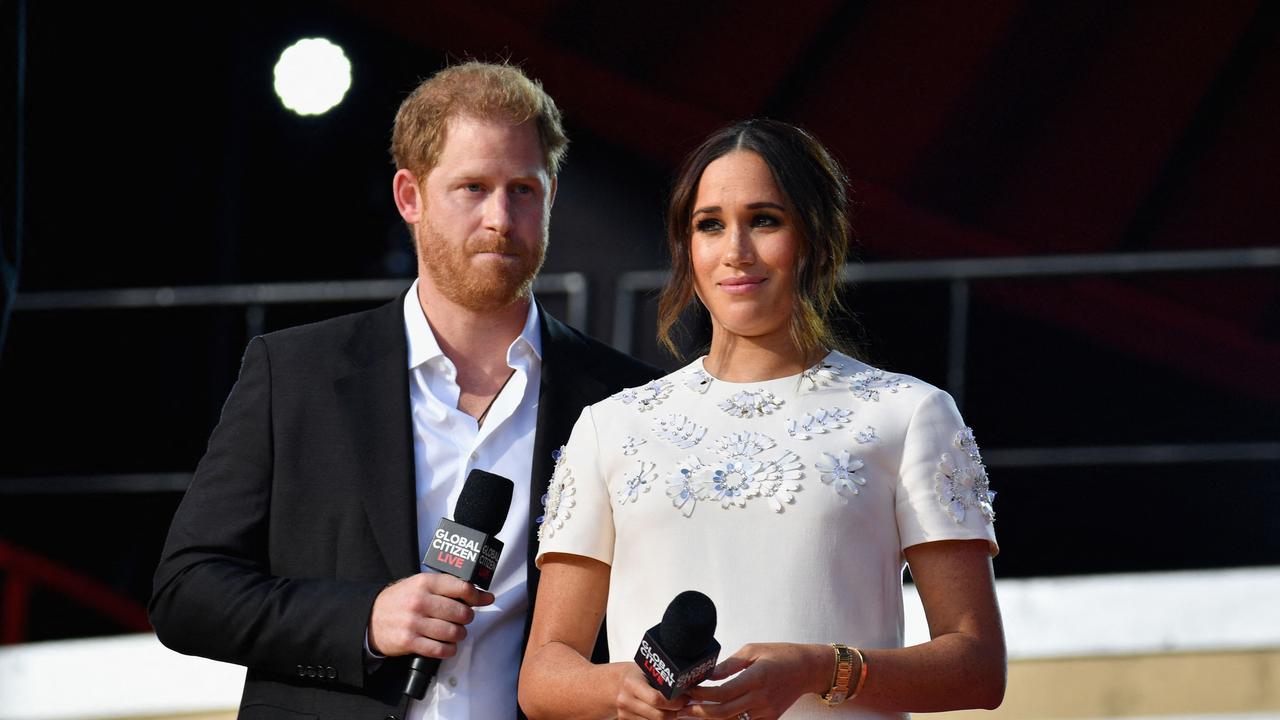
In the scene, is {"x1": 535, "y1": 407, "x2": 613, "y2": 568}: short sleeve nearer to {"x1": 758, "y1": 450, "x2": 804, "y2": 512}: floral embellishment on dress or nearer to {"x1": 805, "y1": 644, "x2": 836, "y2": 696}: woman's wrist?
{"x1": 758, "y1": 450, "x2": 804, "y2": 512}: floral embellishment on dress

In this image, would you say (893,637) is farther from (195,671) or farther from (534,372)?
(195,671)

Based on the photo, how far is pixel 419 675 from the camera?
2.13m

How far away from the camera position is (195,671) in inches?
161

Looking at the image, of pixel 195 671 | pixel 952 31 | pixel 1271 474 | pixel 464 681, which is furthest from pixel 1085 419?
pixel 464 681

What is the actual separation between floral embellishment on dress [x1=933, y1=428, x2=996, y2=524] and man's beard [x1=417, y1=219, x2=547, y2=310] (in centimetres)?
82

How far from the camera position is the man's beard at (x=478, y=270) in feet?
8.39

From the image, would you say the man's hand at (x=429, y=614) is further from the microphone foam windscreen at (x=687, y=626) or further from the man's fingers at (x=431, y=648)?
the microphone foam windscreen at (x=687, y=626)

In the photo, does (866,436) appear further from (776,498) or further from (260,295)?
(260,295)

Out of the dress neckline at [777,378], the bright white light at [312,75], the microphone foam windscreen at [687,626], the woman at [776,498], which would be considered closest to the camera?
the microphone foam windscreen at [687,626]

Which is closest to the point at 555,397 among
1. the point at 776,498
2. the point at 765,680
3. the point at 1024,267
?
the point at 776,498

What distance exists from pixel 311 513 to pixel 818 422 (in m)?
0.85

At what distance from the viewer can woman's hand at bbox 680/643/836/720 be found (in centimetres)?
176

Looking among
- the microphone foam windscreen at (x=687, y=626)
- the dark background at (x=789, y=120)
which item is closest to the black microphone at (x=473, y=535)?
the microphone foam windscreen at (x=687, y=626)

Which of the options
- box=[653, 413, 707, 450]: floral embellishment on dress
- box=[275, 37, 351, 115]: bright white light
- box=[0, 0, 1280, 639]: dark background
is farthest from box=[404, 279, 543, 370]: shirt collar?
box=[275, 37, 351, 115]: bright white light
